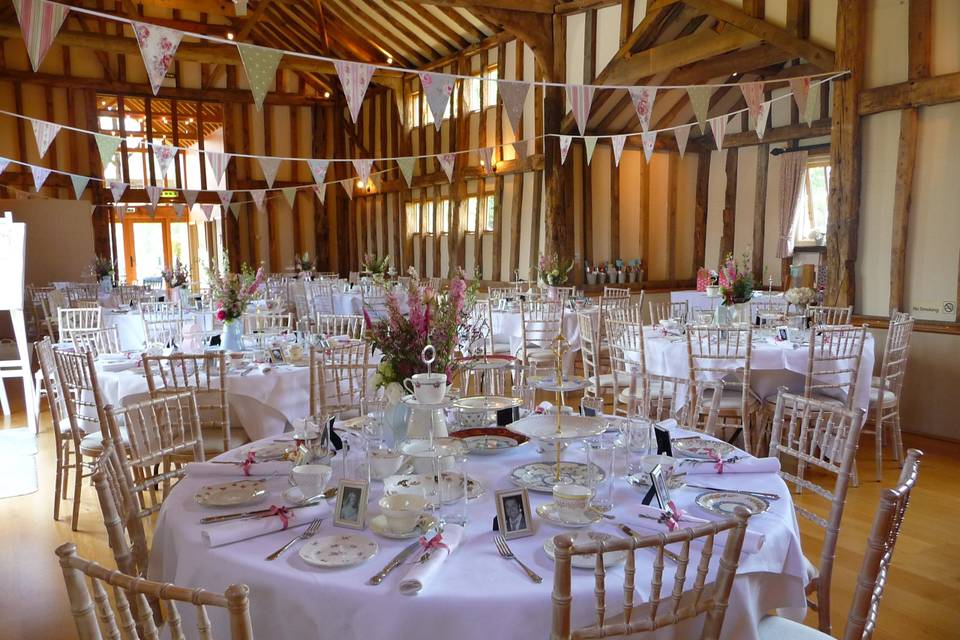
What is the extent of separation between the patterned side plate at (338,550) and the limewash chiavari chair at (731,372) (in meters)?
3.08

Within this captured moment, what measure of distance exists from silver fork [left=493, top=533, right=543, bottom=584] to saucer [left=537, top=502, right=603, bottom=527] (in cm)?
16

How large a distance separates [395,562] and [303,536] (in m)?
0.31

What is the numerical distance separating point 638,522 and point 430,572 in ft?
2.02

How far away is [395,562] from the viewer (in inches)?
61.2

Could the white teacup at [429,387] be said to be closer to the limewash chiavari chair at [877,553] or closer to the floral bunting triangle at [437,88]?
the limewash chiavari chair at [877,553]

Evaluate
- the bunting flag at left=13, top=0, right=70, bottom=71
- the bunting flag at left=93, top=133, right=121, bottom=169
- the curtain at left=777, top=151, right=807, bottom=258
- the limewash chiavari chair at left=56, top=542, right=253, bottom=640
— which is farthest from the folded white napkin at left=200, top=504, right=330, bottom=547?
the curtain at left=777, top=151, right=807, bottom=258

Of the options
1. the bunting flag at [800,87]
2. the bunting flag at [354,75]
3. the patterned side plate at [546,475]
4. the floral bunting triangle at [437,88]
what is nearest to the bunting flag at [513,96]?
the floral bunting triangle at [437,88]

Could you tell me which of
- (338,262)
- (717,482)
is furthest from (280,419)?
(338,262)

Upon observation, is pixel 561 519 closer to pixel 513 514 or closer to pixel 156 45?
pixel 513 514

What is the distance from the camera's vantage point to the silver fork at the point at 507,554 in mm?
1481

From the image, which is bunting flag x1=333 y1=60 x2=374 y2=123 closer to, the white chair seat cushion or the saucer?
the saucer

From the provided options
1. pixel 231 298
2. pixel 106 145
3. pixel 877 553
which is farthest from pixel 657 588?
pixel 106 145

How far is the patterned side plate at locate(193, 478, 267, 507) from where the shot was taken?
1919 millimetres

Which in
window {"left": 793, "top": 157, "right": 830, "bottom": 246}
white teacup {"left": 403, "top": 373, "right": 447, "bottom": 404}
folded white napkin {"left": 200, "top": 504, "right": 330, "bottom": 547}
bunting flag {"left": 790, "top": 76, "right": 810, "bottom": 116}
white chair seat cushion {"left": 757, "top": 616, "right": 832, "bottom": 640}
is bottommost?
white chair seat cushion {"left": 757, "top": 616, "right": 832, "bottom": 640}
